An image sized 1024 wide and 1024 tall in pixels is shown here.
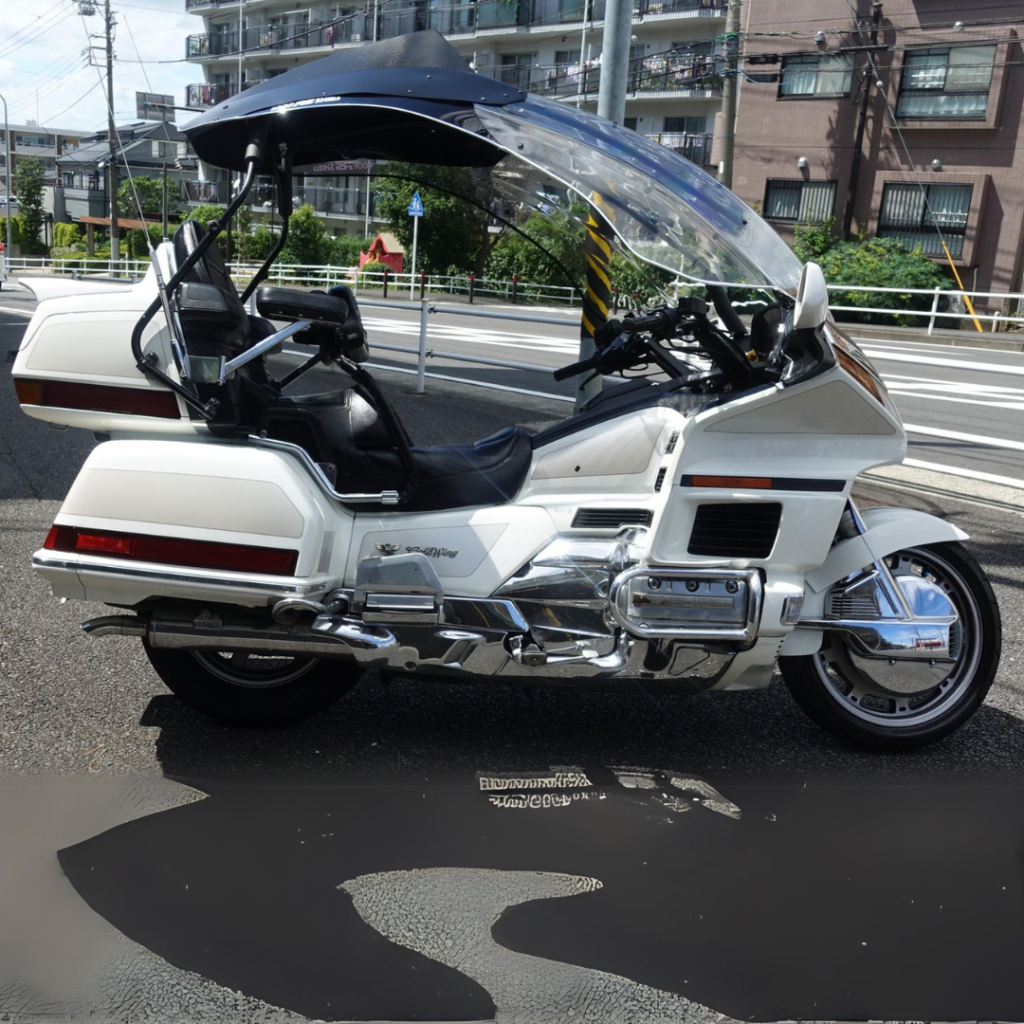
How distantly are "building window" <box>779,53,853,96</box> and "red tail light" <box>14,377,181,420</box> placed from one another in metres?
30.9

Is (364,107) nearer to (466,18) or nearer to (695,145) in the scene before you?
(695,145)

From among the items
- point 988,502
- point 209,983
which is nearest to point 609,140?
point 209,983

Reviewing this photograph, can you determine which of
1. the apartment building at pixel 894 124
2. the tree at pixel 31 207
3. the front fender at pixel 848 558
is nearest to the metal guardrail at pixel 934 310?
the apartment building at pixel 894 124

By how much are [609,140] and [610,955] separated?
2267 millimetres

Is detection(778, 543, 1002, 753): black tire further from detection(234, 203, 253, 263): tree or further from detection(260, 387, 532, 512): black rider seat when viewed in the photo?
detection(234, 203, 253, 263): tree

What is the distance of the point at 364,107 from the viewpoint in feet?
10.2

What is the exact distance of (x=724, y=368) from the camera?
3.41m

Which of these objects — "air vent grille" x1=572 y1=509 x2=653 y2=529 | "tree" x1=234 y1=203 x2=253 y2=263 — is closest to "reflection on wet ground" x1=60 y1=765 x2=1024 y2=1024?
"air vent grille" x1=572 y1=509 x2=653 y2=529

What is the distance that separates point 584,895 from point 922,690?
1.49 meters

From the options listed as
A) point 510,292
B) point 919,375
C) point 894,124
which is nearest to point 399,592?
point 919,375

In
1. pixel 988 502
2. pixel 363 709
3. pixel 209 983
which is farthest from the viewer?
pixel 988 502

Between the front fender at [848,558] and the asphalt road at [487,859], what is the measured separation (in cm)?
43

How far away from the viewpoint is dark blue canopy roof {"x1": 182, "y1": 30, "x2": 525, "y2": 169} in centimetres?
309

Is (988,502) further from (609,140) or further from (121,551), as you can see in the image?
(121,551)
